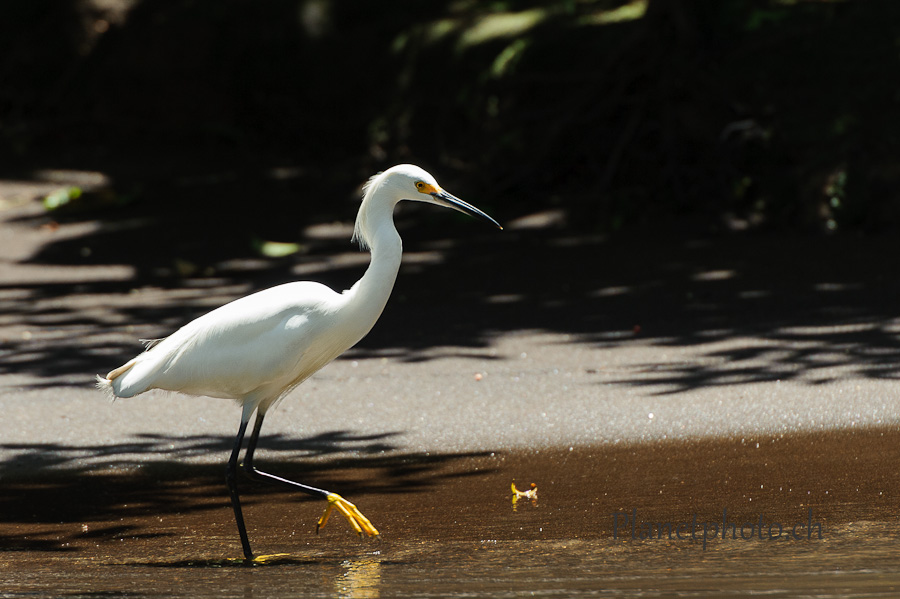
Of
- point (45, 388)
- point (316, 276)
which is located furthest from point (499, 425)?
point (316, 276)

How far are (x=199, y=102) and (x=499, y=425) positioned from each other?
12507 millimetres

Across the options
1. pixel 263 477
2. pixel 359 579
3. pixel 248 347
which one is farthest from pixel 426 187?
pixel 359 579

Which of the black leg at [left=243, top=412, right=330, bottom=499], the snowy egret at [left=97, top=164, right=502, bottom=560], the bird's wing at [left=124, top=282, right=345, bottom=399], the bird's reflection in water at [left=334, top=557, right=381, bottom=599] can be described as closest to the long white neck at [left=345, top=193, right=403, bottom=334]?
the snowy egret at [left=97, top=164, right=502, bottom=560]

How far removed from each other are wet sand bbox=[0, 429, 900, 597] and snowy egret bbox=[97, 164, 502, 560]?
44 centimetres

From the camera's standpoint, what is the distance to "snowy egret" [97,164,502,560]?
18.4 feet

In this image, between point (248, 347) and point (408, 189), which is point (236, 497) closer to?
point (248, 347)

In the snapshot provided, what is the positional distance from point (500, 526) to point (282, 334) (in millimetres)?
1321

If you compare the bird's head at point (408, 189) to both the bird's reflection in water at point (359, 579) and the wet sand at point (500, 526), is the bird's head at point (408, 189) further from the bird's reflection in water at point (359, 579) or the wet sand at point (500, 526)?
the bird's reflection in water at point (359, 579)

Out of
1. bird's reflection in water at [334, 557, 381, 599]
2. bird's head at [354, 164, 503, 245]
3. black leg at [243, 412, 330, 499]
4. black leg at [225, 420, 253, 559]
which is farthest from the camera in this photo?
bird's head at [354, 164, 503, 245]

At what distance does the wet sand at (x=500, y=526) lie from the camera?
452 cm

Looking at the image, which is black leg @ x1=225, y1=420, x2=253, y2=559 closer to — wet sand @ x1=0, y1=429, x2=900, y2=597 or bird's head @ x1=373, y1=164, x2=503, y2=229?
wet sand @ x1=0, y1=429, x2=900, y2=597

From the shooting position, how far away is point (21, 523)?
5.79m

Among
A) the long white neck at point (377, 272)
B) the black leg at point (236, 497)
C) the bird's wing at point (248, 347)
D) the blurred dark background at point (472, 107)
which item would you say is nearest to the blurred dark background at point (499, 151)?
the blurred dark background at point (472, 107)

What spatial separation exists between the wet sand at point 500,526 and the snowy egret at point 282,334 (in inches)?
17.2
